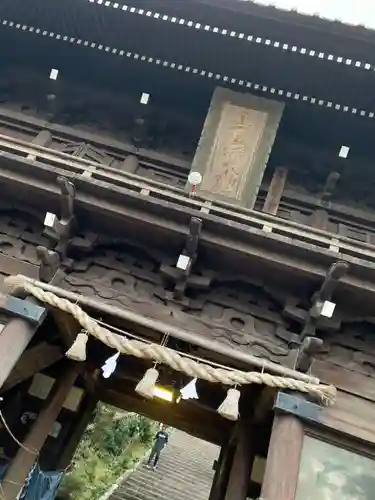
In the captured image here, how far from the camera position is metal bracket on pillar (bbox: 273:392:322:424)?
4.00 metres

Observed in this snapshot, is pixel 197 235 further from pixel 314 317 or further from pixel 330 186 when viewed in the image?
pixel 330 186

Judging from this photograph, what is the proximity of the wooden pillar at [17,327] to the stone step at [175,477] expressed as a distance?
9450 mm

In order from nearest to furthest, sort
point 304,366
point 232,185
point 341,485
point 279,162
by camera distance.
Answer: point 341,485 < point 304,366 < point 232,185 < point 279,162

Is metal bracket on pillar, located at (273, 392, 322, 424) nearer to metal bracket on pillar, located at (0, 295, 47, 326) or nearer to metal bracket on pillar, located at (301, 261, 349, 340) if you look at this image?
metal bracket on pillar, located at (301, 261, 349, 340)

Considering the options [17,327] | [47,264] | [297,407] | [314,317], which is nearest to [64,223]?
[47,264]

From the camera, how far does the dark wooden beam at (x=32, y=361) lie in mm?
4832

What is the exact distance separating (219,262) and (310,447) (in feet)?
6.10

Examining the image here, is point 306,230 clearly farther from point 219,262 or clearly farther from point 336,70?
point 336,70

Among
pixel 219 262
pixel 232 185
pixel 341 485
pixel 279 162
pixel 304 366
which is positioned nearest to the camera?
pixel 341 485

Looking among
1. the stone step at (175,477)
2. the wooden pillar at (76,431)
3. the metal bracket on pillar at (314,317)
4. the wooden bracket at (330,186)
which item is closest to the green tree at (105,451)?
the stone step at (175,477)

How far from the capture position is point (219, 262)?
4953 millimetres

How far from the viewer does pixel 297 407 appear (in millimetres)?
4031

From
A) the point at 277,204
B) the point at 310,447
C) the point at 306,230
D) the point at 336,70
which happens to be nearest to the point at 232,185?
the point at 277,204

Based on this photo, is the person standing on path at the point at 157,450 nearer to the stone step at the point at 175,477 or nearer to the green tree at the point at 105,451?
the stone step at the point at 175,477
